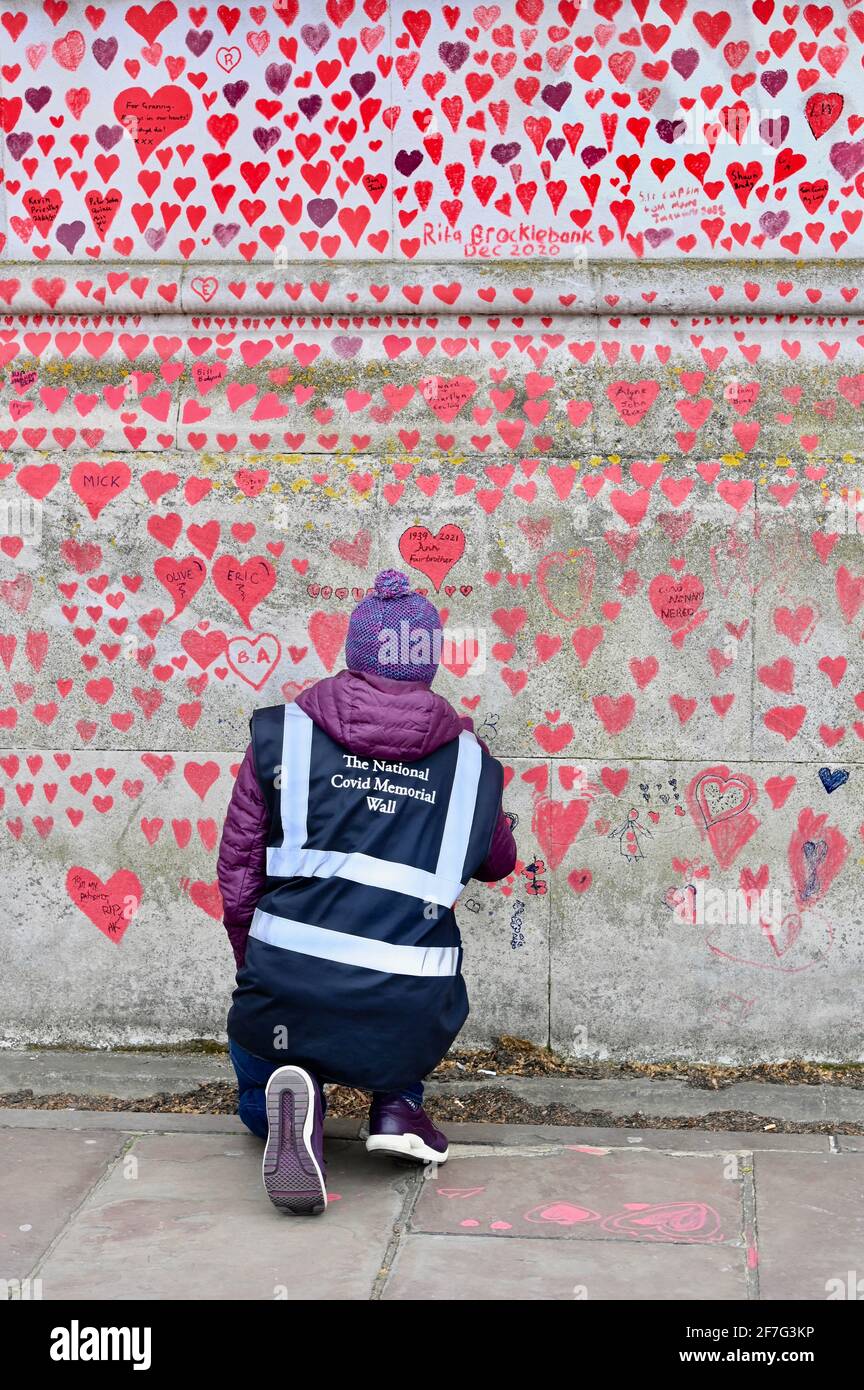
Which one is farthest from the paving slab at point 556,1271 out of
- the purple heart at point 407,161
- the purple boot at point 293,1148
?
the purple heart at point 407,161

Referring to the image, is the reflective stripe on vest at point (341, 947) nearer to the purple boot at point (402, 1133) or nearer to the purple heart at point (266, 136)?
the purple boot at point (402, 1133)

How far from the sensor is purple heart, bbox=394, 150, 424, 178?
5223mm

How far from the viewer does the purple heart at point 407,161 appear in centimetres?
522

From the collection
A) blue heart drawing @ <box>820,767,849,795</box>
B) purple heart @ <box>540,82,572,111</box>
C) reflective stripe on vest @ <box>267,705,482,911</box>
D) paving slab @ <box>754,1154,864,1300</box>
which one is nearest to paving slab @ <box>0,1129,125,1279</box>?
reflective stripe on vest @ <box>267,705,482,911</box>

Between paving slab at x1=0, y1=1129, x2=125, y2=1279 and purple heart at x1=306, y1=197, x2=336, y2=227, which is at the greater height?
purple heart at x1=306, y1=197, x2=336, y2=227

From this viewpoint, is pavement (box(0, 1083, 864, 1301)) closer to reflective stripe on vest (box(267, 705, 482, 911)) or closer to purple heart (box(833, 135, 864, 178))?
reflective stripe on vest (box(267, 705, 482, 911))

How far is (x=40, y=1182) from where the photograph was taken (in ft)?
14.1

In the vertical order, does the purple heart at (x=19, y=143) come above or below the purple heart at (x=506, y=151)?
above

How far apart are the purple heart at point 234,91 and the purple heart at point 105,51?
41 cm

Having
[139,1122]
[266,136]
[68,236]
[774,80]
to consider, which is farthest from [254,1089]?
[774,80]

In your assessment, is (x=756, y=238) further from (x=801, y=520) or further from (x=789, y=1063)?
(x=789, y=1063)

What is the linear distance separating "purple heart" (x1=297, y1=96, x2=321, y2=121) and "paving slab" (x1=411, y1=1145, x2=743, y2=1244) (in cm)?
345

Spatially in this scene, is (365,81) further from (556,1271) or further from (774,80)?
(556,1271)

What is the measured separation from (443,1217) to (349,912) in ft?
2.76
